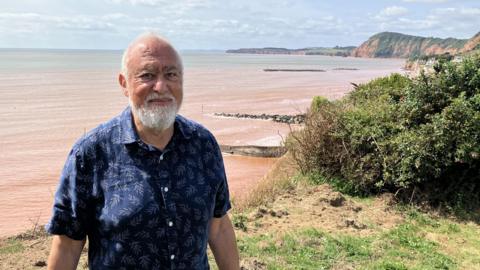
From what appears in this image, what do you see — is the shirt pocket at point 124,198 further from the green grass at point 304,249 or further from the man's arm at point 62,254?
the green grass at point 304,249

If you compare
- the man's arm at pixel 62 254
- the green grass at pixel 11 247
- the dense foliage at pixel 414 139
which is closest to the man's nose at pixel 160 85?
the man's arm at pixel 62 254

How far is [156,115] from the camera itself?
2482 millimetres

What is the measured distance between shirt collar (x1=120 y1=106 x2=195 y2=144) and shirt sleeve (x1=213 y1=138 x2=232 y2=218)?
211 mm

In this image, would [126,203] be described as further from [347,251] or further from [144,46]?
[347,251]

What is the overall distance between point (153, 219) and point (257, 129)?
82.6 feet

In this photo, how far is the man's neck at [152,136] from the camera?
2.58 m

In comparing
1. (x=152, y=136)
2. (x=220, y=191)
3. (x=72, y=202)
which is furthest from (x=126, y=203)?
(x=220, y=191)

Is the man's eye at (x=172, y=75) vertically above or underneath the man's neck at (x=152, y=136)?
above

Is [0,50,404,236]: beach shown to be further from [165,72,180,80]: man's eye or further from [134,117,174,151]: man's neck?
[134,117,174,151]: man's neck

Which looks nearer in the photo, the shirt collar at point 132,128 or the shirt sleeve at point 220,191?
the shirt collar at point 132,128

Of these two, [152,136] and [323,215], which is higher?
[152,136]

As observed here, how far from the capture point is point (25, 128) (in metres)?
26.8

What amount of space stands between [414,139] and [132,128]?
7.26 m

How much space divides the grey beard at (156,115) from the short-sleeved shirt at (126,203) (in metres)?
0.10
